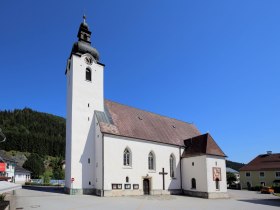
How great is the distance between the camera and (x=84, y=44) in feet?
108

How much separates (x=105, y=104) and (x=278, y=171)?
1445 inches

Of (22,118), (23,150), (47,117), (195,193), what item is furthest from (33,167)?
(47,117)

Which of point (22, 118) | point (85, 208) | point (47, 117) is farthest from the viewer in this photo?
point (47, 117)

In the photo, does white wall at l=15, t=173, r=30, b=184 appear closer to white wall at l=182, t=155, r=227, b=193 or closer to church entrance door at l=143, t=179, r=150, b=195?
church entrance door at l=143, t=179, r=150, b=195

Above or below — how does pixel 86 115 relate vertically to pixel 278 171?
above

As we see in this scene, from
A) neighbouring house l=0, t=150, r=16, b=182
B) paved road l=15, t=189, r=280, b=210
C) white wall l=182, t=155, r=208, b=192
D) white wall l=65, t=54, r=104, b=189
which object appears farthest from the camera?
white wall l=182, t=155, r=208, b=192

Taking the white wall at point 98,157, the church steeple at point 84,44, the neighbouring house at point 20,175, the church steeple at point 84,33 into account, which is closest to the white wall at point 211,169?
the white wall at point 98,157

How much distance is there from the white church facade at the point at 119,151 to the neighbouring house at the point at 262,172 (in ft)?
77.5

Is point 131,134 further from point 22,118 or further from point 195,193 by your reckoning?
point 22,118

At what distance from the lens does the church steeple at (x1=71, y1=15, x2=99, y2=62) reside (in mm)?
32062

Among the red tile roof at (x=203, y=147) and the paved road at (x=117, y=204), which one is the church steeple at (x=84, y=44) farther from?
the paved road at (x=117, y=204)

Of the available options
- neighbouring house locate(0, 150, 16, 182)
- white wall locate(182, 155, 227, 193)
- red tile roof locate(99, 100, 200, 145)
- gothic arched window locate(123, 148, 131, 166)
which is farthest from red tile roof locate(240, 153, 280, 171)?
neighbouring house locate(0, 150, 16, 182)

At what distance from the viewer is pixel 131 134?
30703 millimetres

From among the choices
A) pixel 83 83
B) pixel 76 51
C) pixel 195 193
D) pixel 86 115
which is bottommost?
pixel 195 193
